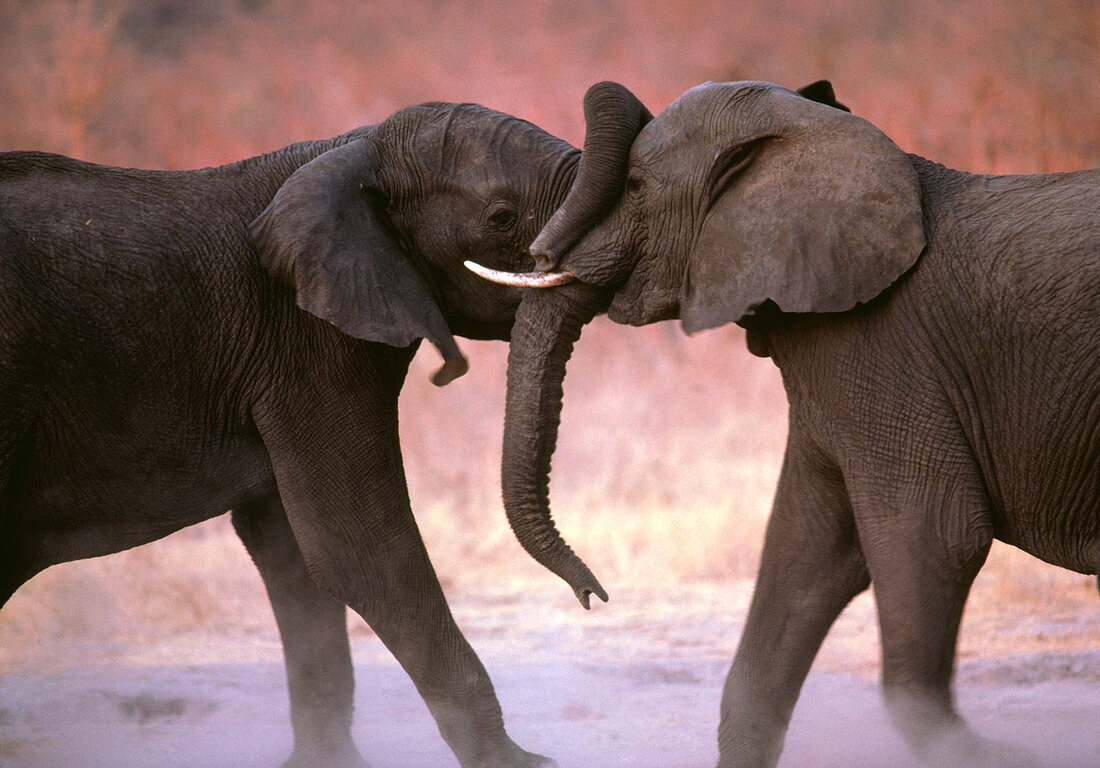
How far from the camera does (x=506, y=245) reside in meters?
3.77

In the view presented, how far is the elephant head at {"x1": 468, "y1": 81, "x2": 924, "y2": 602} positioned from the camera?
3146 millimetres

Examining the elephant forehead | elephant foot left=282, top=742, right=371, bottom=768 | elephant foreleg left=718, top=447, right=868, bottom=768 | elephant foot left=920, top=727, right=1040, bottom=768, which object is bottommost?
elephant foot left=920, top=727, right=1040, bottom=768

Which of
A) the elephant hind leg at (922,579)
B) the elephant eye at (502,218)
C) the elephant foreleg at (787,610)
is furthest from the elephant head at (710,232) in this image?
the elephant foreleg at (787,610)

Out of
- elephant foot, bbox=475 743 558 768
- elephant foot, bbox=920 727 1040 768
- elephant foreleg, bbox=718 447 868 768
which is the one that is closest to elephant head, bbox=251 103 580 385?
elephant foreleg, bbox=718 447 868 768

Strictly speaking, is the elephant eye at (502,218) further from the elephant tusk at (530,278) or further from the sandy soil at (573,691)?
the sandy soil at (573,691)

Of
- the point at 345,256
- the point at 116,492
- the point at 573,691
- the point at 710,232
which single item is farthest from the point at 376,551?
the point at 573,691

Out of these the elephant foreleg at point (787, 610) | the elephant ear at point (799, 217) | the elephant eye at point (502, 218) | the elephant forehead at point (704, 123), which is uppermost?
the elephant forehead at point (704, 123)

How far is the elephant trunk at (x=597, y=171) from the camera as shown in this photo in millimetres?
3424

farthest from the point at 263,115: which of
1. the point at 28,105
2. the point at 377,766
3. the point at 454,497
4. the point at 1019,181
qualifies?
the point at 1019,181

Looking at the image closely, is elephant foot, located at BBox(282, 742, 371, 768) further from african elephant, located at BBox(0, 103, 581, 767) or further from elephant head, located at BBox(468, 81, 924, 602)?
elephant head, located at BBox(468, 81, 924, 602)

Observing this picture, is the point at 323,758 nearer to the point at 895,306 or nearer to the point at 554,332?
the point at 554,332

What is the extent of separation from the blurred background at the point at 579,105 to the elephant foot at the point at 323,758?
3.87 meters

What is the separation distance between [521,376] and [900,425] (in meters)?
1.03

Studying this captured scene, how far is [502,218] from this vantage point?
12.3 feet
